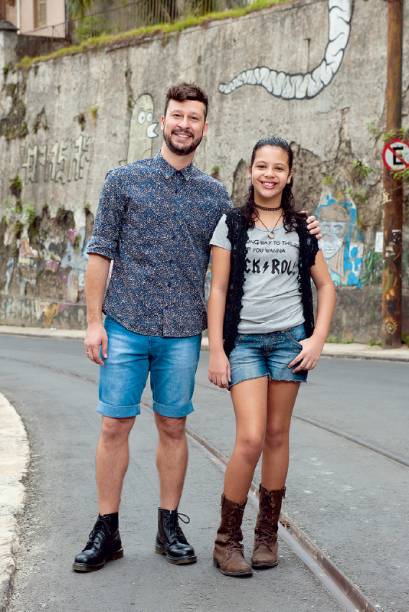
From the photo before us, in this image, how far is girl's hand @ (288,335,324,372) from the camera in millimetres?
4738

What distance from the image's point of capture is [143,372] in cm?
495

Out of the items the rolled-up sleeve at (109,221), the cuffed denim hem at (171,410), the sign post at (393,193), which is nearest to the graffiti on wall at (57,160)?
the sign post at (393,193)

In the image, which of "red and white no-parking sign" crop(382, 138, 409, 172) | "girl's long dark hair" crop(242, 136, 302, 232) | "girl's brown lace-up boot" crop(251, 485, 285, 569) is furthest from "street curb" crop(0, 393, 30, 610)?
"red and white no-parking sign" crop(382, 138, 409, 172)

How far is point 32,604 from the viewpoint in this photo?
4.30 m

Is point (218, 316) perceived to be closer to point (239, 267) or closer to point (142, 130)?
point (239, 267)

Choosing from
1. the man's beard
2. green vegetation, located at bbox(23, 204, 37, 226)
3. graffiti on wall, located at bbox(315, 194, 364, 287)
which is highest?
green vegetation, located at bbox(23, 204, 37, 226)

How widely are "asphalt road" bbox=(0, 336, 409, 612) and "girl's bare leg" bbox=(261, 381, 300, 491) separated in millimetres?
377

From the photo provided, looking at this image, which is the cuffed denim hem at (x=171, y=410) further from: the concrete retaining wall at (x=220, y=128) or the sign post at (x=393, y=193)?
the concrete retaining wall at (x=220, y=128)

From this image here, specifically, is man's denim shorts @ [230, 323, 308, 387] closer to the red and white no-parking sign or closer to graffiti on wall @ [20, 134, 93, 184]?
the red and white no-parking sign

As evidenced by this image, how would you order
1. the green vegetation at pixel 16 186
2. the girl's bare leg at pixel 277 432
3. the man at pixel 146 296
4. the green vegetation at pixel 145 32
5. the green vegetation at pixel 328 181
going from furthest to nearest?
the green vegetation at pixel 16 186, the green vegetation at pixel 145 32, the green vegetation at pixel 328 181, the man at pixel 146 296, the girl's bare leg at pixel 277 432

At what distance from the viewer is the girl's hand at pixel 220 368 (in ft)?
15.4

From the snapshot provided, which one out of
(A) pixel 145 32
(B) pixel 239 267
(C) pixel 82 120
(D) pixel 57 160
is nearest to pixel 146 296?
(B) pixel 239 267

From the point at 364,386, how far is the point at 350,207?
973 cm

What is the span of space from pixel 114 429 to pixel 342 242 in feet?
55.2
